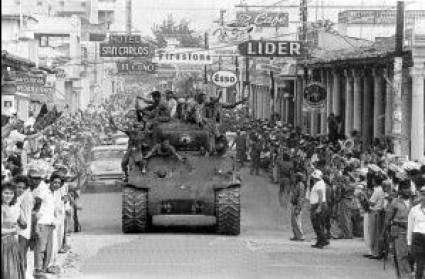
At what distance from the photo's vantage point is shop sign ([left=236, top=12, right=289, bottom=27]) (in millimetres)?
56188

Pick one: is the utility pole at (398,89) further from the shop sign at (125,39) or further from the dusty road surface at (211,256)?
the shop sign at (125,39)

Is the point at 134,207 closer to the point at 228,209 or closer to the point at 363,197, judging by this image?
the point at 228,209

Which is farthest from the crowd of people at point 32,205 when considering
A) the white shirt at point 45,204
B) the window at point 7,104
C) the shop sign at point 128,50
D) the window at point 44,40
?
the window at point 44,40

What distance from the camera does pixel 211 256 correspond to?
18688 millimetres

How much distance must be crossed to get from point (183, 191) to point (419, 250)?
7980 millimetres

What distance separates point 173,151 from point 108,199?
25.0 feet

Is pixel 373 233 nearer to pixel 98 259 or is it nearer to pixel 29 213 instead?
pixel 98 259

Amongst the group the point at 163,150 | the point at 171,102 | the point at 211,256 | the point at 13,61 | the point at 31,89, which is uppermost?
the point at 13,61

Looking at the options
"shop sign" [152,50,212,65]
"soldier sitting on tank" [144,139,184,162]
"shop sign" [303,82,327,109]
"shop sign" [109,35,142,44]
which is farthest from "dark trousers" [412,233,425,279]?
"shop sign" [109,35,142,44]

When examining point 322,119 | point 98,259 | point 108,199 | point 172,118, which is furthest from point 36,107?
point 98,259

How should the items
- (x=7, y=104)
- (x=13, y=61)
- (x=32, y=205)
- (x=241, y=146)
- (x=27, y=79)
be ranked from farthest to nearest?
(x=241, y=146) → (x=13, y=61) → (x=27, y=79) → (x=7, y=104) → (x=32, y=205)

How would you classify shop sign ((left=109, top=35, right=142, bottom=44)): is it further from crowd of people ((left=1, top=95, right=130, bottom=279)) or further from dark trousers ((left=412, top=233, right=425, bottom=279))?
dark trousers ((left=412, top=233, right=425, bottom=279))

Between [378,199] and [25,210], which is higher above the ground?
[25,210]

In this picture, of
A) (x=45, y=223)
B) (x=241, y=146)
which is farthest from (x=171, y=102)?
(x=241, y=146)
